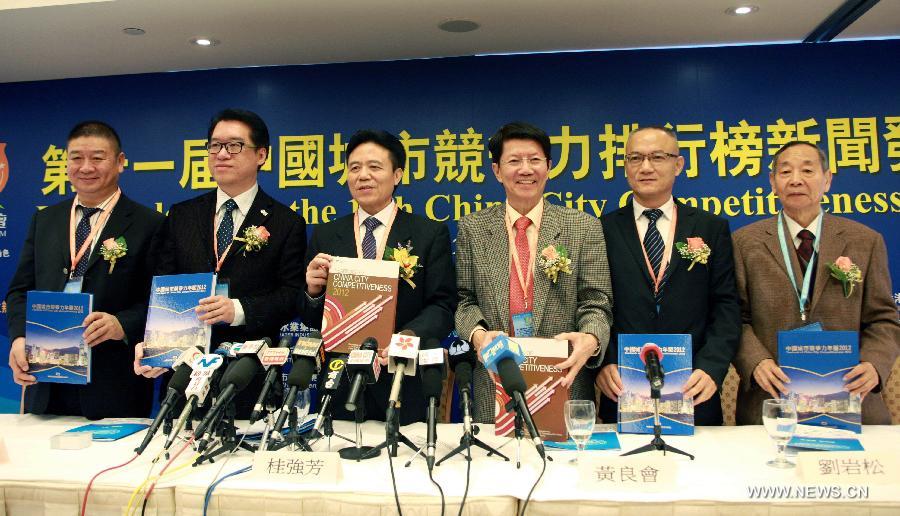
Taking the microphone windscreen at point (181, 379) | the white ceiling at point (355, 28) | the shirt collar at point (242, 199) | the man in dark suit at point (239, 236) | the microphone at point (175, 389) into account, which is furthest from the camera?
the white ceiling at point (355, 28)

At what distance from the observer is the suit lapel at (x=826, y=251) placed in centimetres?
273

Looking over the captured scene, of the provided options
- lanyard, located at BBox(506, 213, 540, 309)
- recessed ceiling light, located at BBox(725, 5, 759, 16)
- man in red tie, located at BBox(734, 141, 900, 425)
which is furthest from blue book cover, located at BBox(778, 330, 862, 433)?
recessed ceiling light, located at BBox(725, 5, 759, 16)

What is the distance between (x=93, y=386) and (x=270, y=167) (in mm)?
2825

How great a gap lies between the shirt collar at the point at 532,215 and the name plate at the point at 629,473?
1.22m

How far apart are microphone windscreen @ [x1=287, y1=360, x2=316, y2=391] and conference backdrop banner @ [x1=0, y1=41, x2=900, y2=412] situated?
332cm

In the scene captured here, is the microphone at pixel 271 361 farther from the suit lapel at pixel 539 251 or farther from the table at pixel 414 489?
the suit lapel at pixel 539 251

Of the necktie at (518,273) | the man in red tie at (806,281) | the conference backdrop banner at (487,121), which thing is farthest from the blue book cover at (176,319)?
the conference backdrop banner at (487,121)

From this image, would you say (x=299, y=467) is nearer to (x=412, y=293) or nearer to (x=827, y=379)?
(x=412, y=293)

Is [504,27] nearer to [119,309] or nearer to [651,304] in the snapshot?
[651,304]

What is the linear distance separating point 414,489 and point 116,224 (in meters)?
2.21

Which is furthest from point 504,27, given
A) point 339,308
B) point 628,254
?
point 339,308

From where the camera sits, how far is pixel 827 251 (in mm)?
2773

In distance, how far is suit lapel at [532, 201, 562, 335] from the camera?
2.63 metres

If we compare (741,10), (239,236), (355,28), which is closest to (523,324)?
(239,236)
